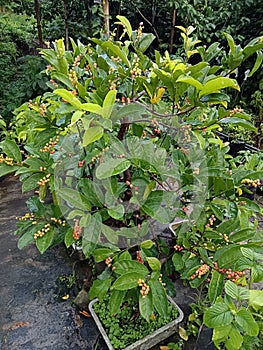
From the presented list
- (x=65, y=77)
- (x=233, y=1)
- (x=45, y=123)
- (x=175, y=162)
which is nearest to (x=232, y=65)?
(x=175, y=162)

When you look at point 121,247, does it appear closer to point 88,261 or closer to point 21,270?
point 88,261

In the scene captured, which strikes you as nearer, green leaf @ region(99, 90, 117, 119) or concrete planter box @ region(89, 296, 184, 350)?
green leaf @ region(99, 90, 117, 119)

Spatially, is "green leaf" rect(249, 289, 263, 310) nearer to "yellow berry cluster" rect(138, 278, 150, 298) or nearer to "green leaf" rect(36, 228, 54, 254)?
"yellow berry cluster" rect(138, 278, 150, 298)

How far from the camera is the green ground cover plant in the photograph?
85 cm

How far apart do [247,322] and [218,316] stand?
0.06 metres

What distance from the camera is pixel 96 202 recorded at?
2.98ft

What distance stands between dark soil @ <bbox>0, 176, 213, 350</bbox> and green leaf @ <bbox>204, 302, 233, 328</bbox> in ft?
2.46

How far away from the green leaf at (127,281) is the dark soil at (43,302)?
0.61 m

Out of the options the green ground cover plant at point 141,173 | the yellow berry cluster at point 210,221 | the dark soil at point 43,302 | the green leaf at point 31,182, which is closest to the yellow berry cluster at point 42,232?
the green ground cover plant at point 141,173

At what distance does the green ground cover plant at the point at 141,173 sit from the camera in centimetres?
85

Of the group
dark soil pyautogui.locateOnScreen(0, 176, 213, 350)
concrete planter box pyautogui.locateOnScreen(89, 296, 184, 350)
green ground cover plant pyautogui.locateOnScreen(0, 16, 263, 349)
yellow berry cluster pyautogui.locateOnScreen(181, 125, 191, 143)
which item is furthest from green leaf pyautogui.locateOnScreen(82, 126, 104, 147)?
dark soil pyautogui.locateOnScreen(0, 176, 213, 350)

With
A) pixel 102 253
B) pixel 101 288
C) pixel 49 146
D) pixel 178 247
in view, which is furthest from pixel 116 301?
pixel 49 146

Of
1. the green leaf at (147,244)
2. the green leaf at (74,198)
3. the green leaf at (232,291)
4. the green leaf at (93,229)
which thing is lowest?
the green leaf at (147,244)

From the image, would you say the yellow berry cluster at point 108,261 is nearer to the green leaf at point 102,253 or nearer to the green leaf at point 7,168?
the green leaf at point 102,253
